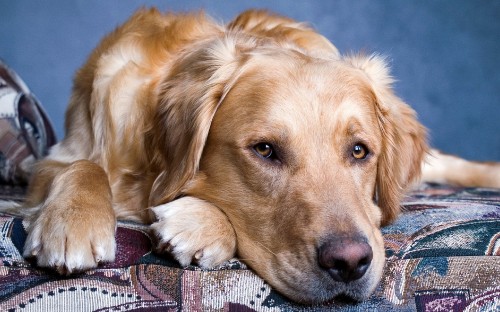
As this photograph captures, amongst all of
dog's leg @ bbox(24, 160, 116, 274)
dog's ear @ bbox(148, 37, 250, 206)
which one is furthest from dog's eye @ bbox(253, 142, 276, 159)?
dog's leg @ bbox(24, 160, 116, 274)

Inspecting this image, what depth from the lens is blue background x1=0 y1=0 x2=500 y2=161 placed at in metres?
5.66

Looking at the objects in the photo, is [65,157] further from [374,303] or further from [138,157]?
[374,303]

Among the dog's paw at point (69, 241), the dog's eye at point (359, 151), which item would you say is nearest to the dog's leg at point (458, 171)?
the dog's eye at point (359, 151)

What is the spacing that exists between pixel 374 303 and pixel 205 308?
463 millimetres

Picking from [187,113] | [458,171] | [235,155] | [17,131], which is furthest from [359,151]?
[17,131]

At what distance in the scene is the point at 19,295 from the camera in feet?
6.51

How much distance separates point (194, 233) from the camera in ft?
7.30

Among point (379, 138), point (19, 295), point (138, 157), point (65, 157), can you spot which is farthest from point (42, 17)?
point (19, 295)

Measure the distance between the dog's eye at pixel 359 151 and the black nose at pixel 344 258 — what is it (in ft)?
1.85

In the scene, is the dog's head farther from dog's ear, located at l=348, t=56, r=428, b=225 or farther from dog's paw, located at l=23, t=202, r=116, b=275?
dog's paw, located at l=23, t=202, r=116, b=275

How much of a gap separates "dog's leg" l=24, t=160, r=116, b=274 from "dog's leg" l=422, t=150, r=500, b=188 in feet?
7.91

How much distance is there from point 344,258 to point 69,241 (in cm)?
76

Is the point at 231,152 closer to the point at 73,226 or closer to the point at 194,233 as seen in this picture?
the point at 194,233

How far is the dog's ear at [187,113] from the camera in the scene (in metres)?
2.58
